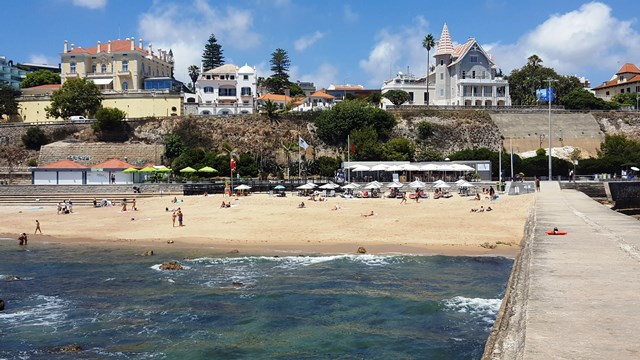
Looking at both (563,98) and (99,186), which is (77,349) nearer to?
(99,186)

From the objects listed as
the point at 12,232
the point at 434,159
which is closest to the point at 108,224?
the point at 12,232

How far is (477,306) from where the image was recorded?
15969 millimetres

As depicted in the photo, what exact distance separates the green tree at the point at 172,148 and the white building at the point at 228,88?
44.4 ft

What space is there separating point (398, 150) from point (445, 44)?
27644 mm

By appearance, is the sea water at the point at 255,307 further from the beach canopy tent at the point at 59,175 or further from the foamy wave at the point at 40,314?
the beach canopy tent at the point at 59,175

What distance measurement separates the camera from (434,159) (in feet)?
207

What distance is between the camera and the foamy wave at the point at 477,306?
15.0 m

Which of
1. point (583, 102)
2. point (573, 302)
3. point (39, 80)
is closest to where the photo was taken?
point (573, 302)

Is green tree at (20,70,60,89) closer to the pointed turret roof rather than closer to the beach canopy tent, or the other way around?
the beach canopy tent

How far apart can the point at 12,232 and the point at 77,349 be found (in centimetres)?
2443

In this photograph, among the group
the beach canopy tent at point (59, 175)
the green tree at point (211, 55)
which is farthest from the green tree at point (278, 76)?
the beach canopy tent at point (59, 175)

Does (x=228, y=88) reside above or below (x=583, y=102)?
above

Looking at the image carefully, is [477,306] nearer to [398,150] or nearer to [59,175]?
[59,175]

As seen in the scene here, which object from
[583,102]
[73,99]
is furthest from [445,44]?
[73,99]
